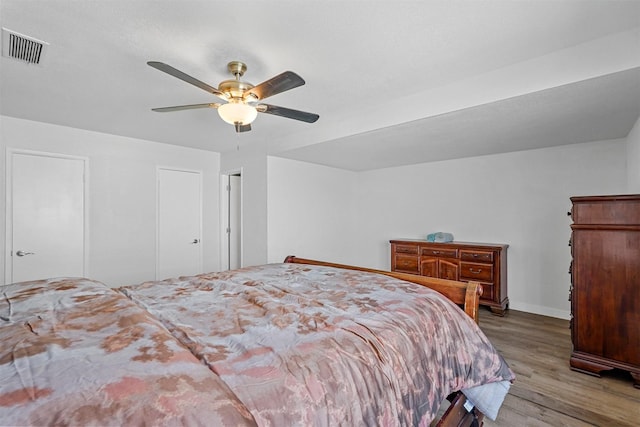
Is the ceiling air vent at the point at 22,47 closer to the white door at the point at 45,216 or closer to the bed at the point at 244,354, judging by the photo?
the bed at the point at 244,354

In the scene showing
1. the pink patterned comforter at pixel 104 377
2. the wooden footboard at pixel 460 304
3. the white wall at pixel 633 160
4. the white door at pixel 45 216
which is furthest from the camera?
the white door at pixel 45 216

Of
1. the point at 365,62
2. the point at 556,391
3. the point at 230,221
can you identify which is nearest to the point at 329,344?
the point at 365,62

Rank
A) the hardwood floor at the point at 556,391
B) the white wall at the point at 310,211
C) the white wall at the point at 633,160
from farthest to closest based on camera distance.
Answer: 1. the white wall at the point at 310,211
2. the white wall at the point at 633,160
3. the hardwood floor at the point at 556,391

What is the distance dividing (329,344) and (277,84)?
147cm

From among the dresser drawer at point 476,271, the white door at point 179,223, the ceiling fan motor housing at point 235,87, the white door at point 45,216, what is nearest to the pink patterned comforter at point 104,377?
the ceiling fan motor housing at point 235,87

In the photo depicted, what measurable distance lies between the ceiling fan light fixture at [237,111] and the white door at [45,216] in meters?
2.84

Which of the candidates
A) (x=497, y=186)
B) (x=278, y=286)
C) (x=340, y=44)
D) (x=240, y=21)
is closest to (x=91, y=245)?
(x=278, y=286)

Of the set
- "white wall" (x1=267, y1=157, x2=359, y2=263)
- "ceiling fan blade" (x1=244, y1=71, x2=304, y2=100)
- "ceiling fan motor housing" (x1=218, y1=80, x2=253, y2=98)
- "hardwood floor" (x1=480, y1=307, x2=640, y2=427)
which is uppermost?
"ceiling fan motor housing" (x1=218, y1=80, x2=253, y2=98)

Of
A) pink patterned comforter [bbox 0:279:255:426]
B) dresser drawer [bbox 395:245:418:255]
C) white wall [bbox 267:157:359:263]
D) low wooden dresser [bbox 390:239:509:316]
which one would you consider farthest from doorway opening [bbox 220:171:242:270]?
pink patterned comforter [bbox 0:279:255:426]

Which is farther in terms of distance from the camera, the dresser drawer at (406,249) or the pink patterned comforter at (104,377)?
the dresser drawer at (406,249)

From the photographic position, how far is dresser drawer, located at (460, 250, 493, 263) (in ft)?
12.6

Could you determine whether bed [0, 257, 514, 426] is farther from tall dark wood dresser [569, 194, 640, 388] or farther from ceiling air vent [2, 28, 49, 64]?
ceiling air vent [2, 28, 49, 64]

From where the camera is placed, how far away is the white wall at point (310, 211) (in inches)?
169

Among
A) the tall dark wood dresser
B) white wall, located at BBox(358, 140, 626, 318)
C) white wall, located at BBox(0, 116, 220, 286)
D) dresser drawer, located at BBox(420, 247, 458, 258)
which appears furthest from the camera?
dresser drawer, located at BBox(420, 247, 458, 258)
